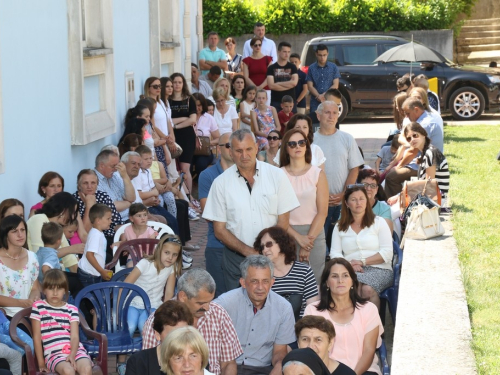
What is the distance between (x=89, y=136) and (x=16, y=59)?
7.16ft

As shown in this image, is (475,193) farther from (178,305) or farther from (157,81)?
(178,305)

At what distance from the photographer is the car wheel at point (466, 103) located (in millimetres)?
23875

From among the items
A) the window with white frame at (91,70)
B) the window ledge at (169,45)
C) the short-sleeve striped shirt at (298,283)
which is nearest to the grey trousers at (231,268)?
the short-sleeve striped shirt at (298,283)

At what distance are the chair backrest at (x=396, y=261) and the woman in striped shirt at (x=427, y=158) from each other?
214 centimetres

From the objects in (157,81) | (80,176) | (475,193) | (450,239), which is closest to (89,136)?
(80,176)

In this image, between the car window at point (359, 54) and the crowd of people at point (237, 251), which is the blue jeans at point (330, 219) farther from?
the car window at point (359, 54)

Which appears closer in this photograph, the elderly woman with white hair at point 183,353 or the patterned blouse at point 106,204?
the elderly woman with white hair at point 183,353

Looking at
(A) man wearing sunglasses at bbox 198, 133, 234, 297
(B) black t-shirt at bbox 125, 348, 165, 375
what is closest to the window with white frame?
(A) man wearing sunglasses at bbox 198, 133, 234, 297

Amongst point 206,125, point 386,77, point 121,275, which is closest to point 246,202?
point 121,275

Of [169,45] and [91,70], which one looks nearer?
[91,70]

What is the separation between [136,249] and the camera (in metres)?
8.88

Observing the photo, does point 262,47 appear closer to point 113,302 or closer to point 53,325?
point 113,302

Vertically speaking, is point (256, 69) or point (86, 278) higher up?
point (256, 69)

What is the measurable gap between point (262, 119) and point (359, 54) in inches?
366
